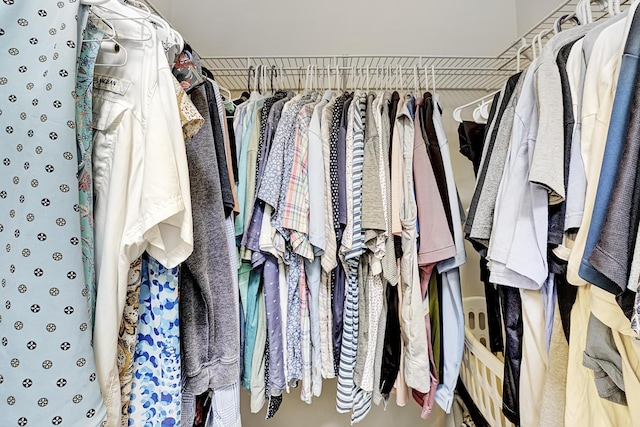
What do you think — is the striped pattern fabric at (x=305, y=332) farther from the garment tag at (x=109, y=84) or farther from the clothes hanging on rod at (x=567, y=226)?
the garment tag at (x=109, y=84)

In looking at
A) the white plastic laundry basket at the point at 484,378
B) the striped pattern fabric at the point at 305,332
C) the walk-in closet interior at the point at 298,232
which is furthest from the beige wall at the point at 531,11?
the striped pattern fabric at the point at 305,332

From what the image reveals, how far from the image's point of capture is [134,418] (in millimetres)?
565

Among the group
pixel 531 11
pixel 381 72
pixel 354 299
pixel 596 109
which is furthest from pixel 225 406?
pixel 531 11

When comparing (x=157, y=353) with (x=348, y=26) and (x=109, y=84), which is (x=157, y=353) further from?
(x=348, y=26)

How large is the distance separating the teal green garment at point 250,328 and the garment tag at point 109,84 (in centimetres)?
64

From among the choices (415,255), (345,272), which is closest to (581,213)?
(415,255)

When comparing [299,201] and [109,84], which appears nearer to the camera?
[109,84]

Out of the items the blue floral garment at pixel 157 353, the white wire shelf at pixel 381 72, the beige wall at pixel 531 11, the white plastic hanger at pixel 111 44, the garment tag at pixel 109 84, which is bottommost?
the blue floral garment at pixel 157 353

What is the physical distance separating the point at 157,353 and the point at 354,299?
0.57 metres

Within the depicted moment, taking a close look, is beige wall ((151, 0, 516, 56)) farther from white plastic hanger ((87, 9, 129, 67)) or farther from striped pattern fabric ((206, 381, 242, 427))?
striped pattern fabric ((206, 381, 242, 427))

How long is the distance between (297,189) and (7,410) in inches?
27.4

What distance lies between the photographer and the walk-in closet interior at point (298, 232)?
41 cm

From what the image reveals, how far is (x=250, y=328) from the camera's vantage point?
1001mm

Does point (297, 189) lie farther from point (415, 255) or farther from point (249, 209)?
point (415, 255)
